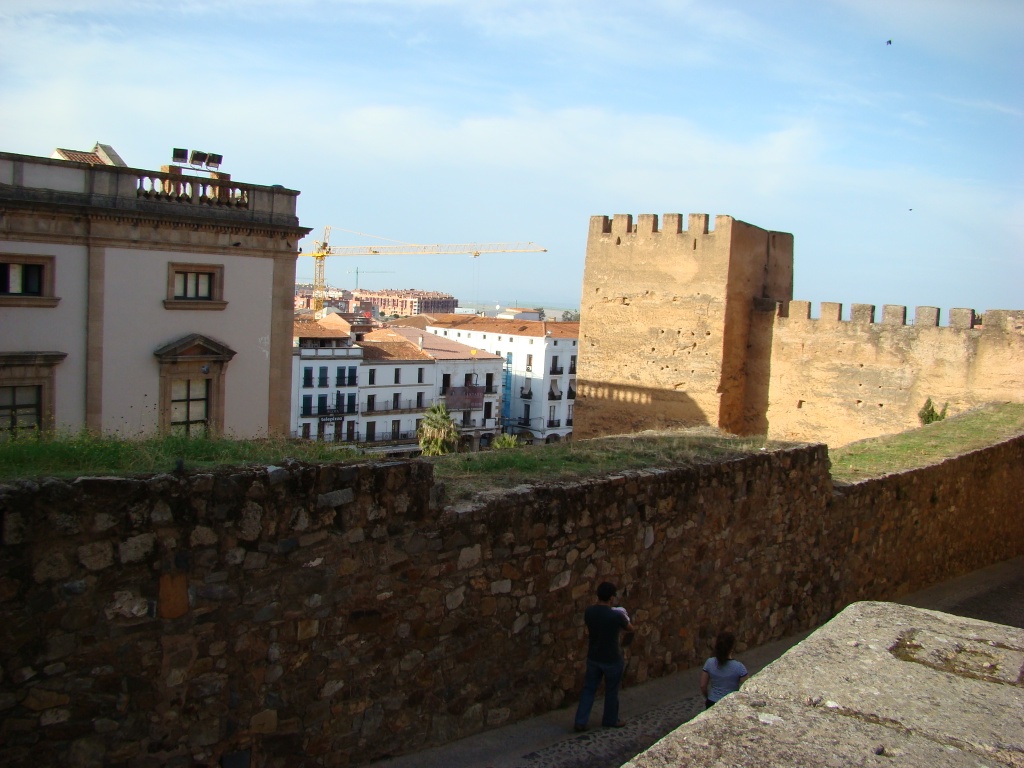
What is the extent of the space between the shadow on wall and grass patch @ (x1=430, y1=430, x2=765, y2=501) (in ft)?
36.5

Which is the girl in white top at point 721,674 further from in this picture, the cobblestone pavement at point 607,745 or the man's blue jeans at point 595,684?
the man's blue jeans at point 595,684

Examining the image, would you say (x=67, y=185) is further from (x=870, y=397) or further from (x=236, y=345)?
(x=870, y=397)

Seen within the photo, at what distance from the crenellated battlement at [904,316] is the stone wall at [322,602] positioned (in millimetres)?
11806

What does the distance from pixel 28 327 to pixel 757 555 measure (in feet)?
34.1

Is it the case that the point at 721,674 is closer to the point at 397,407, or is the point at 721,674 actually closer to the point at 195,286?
the point at 195,286

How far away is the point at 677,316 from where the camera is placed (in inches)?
756

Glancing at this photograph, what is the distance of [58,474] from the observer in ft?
12.3

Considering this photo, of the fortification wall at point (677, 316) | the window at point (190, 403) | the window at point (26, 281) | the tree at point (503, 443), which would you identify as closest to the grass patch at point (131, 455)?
the tree at point (503, 443)

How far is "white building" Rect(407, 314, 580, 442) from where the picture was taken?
57.6 meters

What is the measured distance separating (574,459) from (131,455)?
10.5ft

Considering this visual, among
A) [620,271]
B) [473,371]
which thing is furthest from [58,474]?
[473,371]

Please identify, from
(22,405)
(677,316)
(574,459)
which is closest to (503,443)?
(677,316)

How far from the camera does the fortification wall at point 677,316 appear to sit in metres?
18.7

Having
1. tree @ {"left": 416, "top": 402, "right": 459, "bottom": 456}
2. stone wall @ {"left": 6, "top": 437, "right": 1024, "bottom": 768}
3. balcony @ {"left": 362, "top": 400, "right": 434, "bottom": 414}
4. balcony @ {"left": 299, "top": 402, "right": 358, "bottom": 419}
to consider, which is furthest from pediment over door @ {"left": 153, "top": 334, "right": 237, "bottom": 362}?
balcony @ {"left": 362, "top": 400, "right": 434, "bottom": 414}
